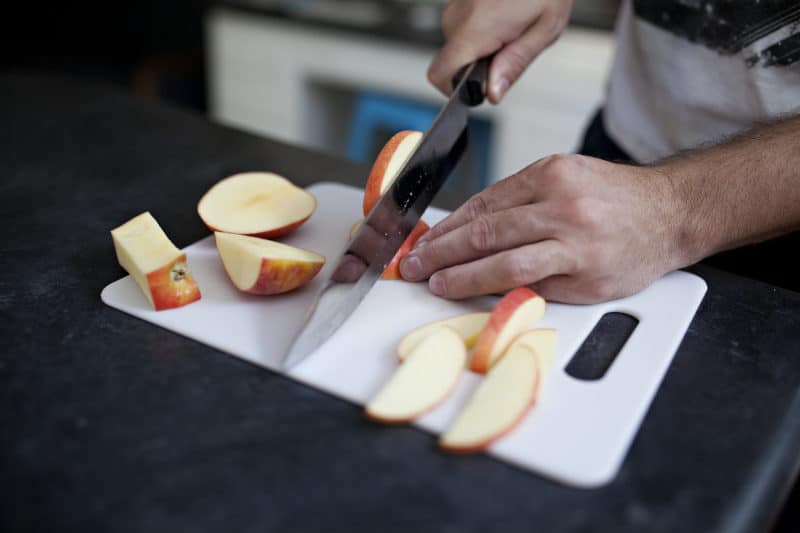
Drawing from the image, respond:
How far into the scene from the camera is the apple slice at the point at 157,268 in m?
0.86

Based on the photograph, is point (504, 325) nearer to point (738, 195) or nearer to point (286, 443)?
point (286, 443)

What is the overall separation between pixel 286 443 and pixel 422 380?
0.47 ft

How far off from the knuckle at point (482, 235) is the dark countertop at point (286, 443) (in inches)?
9.8

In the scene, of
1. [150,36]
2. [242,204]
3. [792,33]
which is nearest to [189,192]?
[242,204]

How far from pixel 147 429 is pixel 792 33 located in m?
1.02

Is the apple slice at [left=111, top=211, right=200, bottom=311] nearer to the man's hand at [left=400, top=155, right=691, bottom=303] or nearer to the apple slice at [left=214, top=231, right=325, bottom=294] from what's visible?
the apple slice at [left=214, top=231, right=325, bottom=294]

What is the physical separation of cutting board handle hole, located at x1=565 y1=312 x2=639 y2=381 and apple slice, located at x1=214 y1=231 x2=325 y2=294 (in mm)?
329

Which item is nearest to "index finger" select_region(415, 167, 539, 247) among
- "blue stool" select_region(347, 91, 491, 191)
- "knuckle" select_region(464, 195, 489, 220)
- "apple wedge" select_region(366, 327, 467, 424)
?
"knuckle" select_region(464, 195, 489, 220)

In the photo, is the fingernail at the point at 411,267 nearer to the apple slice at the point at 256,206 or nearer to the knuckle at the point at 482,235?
the knuckle at the point at 482,235

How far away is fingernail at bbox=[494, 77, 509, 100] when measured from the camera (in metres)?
1.26

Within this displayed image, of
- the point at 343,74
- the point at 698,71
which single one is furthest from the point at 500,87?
the point at 343,74

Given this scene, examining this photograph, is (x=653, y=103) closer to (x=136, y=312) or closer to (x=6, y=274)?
(x=136, y=312)

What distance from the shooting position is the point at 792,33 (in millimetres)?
1086

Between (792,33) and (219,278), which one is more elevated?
(792,33)
